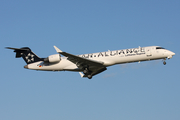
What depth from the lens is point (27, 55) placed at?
3828 centimetres

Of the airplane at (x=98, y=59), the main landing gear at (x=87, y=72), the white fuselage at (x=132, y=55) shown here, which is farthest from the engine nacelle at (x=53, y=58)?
the white fuselage at (x=132, y=55)

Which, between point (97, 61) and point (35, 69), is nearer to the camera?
point (97, 61)

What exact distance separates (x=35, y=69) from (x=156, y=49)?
16.6 m

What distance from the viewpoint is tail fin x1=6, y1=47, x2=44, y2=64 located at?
37.9 metres

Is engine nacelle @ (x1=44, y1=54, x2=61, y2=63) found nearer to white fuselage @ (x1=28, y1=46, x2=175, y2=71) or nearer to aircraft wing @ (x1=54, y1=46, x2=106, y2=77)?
aircraft wing @ (x1=54, y1=46, x2=106, y2=77)

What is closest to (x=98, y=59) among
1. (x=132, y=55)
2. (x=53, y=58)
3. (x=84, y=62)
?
(x=84, y=62)

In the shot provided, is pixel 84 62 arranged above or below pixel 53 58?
below

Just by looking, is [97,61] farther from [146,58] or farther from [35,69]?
[35,69]

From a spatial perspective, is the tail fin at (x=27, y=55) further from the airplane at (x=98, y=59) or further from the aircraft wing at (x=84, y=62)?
the aircraft wing at (x=84, y=62)

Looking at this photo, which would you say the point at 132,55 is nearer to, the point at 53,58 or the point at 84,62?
the point at 84,62

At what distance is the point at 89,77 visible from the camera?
37.5 meters

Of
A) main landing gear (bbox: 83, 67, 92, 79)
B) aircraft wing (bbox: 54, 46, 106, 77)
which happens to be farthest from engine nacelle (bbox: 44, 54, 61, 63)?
main landing gear (bbox: 83, 67, 92, 79)

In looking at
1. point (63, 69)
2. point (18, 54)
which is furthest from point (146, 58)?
point (18, 54)

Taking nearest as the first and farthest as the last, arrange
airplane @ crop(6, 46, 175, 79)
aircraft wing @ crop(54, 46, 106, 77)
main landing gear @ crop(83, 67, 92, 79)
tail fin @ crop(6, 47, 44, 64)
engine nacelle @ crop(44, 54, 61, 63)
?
aircraft wing @ crop(54, 46, 106, 77) → airplane @ crop(6, 46, 175, 79) → engine nacelle @ crop(44, 54, 61, 63) → main landing gear @ crop(83, 67, 92, 79) → tail fin @ crop(6, 47, 44, 64)
